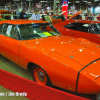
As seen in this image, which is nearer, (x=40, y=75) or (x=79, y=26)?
(x=40, y=75)

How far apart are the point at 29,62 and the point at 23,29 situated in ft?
3.45

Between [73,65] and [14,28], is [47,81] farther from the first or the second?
[14,28]

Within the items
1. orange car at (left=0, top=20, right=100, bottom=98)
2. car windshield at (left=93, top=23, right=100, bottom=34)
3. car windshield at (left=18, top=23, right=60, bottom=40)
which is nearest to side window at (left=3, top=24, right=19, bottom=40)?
orange car at (left=0, top=20, right=100, bottom=98)

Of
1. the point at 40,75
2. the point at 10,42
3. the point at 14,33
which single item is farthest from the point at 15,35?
the point at 40,75

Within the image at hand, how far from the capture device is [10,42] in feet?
10.5

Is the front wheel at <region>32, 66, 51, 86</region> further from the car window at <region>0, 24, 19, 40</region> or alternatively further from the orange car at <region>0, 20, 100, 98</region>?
the car window at <region>0, 24, 19, 40</region>

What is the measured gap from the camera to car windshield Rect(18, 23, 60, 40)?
3.15 m

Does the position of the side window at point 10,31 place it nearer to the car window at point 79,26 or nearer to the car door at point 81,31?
the car door at point 81,31

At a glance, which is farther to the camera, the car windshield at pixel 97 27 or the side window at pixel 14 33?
the car windshield at pixel 97 27

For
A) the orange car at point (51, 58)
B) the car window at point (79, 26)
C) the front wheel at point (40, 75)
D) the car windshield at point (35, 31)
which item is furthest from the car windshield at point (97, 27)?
the front wheel at point (40, 75)

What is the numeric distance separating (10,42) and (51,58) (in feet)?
5.00

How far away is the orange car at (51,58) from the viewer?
1.95 meters

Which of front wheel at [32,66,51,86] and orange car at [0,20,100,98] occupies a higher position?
orange car at [0,20,100,98]

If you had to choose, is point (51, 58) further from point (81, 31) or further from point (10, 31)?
point (81, 31)
